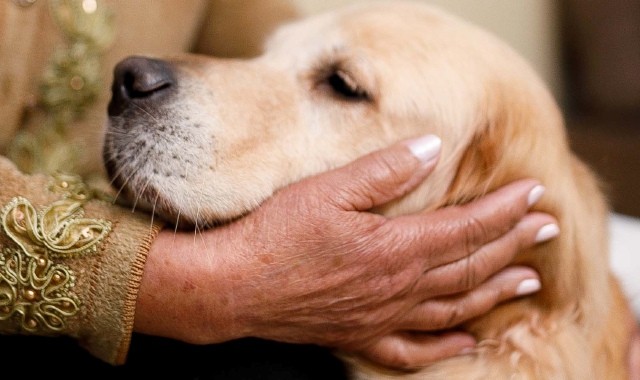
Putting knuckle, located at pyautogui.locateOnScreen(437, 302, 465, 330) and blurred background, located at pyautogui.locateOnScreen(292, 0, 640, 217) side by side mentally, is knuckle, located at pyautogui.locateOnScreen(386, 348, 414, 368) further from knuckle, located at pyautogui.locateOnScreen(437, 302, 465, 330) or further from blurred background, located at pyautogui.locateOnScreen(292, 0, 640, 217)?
blurred background, located at pyautogui.locateOnScreen(292, 0, 640, 217)

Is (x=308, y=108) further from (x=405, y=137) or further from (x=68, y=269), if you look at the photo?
(x=68, y=269)

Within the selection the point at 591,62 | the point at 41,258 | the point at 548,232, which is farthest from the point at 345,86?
the point at 591,62

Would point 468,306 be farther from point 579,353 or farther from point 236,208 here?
point 236,208

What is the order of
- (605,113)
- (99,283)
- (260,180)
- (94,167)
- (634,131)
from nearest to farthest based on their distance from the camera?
(99,283), (260,180), (94,167), (634,131), (605,113)

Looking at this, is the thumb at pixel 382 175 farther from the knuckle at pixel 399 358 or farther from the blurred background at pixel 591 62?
the blurred background at pixel 591 62

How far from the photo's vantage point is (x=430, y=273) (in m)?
0.90

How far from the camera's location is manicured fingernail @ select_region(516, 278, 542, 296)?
0.93m

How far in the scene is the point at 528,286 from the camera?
3.05ft

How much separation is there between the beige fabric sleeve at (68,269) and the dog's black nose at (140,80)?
184 mm

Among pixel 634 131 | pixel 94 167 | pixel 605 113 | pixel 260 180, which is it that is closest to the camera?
pixel 260 180

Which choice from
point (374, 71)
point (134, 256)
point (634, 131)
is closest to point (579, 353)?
point (374, 71)

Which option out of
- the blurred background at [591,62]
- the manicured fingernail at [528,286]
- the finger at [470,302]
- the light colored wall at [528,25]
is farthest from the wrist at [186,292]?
the light colored wall at [528,25]

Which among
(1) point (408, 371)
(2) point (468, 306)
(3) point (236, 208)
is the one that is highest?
(3) point (236, 208)

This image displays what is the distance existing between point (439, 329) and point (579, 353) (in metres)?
0.22
